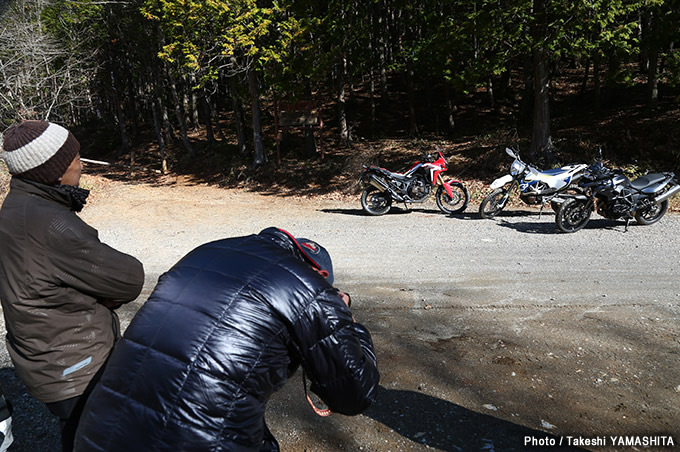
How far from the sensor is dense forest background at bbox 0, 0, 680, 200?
12414mm

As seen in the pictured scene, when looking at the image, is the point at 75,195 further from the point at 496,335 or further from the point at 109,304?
the point at 496,335

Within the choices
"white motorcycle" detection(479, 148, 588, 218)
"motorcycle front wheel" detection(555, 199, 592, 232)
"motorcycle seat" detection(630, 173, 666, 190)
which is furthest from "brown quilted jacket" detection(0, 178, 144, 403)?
"motorcycle seat" detection(630, 173, 666, 190)

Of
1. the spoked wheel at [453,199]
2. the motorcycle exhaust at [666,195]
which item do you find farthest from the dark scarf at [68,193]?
the motorcycle exhaust at [666,195]

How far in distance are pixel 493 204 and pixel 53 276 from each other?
29.8 ft

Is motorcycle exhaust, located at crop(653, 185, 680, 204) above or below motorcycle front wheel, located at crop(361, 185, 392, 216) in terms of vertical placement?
above

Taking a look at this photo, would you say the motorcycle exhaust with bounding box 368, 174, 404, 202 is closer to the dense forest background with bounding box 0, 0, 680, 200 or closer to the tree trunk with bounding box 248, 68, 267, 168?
the dense forest background with bounding box 0, 0, 680, 200

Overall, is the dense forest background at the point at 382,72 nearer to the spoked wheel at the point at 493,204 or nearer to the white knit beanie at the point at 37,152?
the spoked wheel at the point at 493,204

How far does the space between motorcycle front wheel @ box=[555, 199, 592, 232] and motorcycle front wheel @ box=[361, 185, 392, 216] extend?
3.69 meters

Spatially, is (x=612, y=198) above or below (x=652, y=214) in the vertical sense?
above

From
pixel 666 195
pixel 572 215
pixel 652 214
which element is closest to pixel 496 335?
pixel 572 215

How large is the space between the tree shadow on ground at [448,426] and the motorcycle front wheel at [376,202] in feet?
24.2

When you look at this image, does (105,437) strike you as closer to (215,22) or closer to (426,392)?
(426,392)

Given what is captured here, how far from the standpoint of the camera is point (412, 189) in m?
10.7

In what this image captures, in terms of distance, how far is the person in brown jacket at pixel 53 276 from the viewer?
1.79 metres
